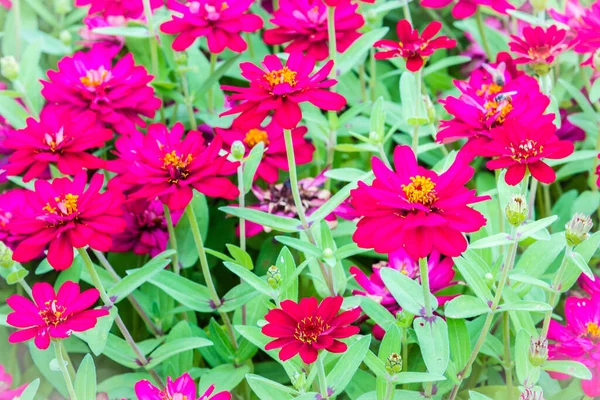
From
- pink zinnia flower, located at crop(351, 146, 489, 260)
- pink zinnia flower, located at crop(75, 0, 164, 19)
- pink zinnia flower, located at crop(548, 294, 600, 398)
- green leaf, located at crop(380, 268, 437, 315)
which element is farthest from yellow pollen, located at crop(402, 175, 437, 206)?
pink zinnia flower, located at crop(75, 0, 164, 19)

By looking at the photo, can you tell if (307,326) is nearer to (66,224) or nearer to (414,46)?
(66,224)

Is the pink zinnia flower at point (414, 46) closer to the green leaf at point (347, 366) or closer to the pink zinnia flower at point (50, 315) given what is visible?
the green leaf at point (347, 366)

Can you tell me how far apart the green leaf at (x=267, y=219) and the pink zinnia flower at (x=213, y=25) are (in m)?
0.30

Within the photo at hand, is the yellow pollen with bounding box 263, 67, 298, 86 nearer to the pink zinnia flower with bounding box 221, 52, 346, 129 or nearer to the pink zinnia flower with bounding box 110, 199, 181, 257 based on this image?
the pink zinnia flower with bounding box 221, 52, 346, 129

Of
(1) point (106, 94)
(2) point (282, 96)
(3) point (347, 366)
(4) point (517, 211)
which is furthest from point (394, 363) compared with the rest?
(1) point (106, 94)

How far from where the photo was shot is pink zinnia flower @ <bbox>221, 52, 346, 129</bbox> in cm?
78

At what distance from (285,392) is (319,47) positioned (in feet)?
1.71

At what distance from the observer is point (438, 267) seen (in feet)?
3.06

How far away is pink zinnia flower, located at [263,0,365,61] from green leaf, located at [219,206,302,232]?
1.03 feet

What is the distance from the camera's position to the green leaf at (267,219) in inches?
33.0

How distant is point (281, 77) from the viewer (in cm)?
82

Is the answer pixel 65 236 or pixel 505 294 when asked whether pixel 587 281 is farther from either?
pixel 65 236

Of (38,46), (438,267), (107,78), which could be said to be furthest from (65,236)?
(38,46)

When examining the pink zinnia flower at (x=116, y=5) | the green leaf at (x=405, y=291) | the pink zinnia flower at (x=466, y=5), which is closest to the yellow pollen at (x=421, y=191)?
the green leaf at (x=405, y=291)
